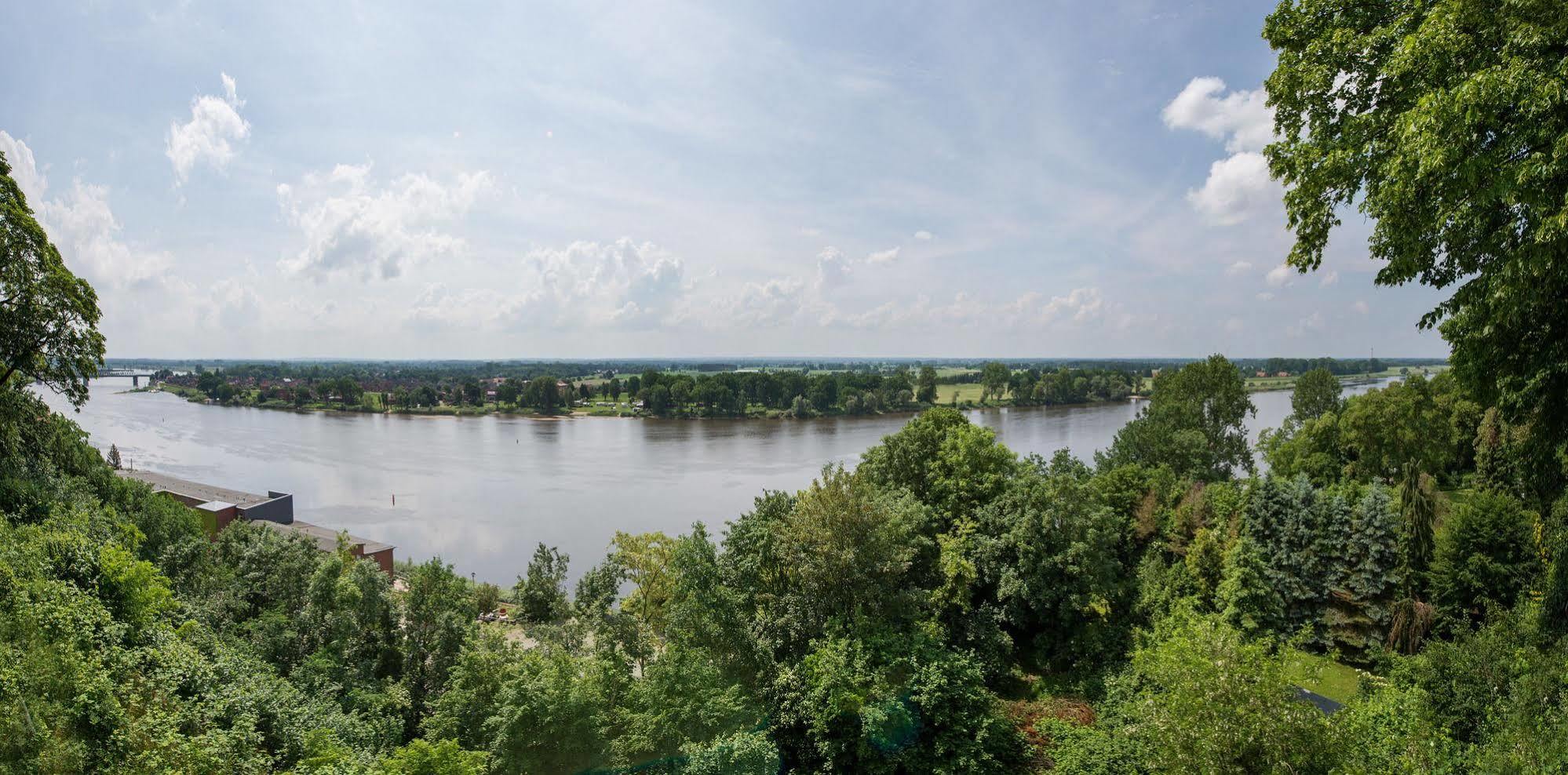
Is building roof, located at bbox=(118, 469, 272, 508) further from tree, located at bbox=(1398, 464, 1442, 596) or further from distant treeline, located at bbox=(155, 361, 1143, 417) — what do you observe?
distant treeline, located at bbox=(155, 361, 1143, 417)

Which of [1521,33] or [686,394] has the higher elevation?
[1521,33]

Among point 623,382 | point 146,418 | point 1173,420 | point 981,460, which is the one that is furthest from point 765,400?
point 146,418

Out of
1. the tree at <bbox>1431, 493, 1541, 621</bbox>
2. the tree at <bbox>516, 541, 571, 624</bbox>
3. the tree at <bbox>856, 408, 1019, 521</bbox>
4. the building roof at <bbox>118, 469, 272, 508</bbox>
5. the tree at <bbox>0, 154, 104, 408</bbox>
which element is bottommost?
the building roof at <bbox>118, 469, 272, 508</bbox>

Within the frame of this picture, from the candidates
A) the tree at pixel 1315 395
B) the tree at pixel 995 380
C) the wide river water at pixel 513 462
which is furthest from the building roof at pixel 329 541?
the tree at pixel 995 380

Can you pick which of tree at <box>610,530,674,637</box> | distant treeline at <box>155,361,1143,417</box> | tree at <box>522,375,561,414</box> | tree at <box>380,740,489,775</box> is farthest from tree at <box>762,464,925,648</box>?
tree at <box>522,375,561,414</box>

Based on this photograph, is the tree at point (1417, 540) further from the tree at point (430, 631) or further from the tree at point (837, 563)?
the tree at point (430, 631)

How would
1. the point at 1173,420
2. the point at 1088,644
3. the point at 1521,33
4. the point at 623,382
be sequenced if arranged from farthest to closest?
the point at 623,382 → the point at 1173,420 → the point at 1088,644 → the point at 1521,33

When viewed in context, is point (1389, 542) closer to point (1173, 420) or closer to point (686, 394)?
point (1173, 420)
